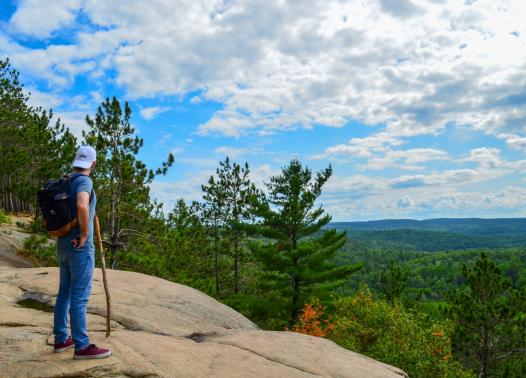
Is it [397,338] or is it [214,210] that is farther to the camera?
[214,210]

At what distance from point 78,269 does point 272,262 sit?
938 inches

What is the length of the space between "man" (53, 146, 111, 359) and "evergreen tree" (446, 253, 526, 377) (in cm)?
2009

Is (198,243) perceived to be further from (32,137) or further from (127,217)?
(32,137)

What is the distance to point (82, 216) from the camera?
4.84 meters

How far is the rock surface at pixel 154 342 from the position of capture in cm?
504

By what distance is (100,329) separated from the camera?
6359 mm

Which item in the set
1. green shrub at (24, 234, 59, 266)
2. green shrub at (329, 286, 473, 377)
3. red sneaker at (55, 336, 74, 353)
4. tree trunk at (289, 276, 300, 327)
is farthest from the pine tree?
red sneaker at (55, 336, 74, 353)

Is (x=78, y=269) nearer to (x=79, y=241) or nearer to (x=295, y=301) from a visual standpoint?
(x=79, y=241)

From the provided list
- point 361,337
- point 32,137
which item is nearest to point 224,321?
point 361,337

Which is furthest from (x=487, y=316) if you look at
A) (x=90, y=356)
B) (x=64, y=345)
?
(x=64, y=345)

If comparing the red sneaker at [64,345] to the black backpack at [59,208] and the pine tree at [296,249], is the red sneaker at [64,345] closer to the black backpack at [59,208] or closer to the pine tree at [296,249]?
the black backpack at [59,208]

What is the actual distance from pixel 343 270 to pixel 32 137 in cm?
2217

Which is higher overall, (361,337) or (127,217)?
(127,217)

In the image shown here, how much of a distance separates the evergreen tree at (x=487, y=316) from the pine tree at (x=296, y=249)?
8459 mm
